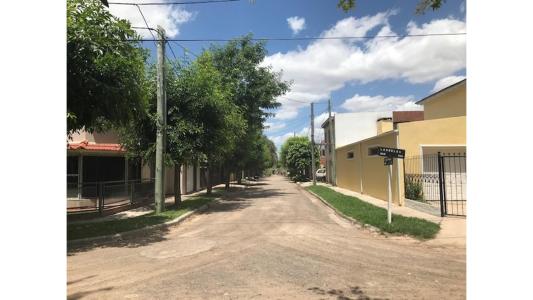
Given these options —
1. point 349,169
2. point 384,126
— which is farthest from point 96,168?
point 384,126

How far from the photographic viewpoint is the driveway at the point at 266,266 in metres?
5.79

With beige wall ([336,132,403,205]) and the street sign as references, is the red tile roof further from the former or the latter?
beige wall ([336,132,403,205])

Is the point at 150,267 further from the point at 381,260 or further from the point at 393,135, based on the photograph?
the point at 393,135

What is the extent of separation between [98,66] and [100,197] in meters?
6.82

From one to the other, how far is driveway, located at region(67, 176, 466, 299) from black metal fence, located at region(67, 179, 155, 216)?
421cm

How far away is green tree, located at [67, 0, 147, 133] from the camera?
9.04 m

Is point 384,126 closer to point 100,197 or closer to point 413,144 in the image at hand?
point 413,144

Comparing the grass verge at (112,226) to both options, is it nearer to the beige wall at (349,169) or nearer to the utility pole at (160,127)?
the utility pole at (160,127)

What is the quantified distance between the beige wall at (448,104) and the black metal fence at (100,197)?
1814 centimetres

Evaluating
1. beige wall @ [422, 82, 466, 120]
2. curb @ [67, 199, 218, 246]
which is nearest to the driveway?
curb @ [67, 199, 218, 246]

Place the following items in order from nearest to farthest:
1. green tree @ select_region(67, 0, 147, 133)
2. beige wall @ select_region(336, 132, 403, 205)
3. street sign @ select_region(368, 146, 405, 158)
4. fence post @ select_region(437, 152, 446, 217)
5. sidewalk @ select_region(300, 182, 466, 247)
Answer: green tree @ select_region(67, 0, 147, 133)
sidewalk @ select_region(300, 182, 466, 247)
street sign @ select_region(368, 146, 405, 158)
fence post @ select_region(437, 152, 446, 217)
beige wall @ select_region(336, 132, 403, 205)

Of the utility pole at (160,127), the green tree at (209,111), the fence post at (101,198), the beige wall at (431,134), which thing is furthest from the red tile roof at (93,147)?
the beige wall at (431,134)

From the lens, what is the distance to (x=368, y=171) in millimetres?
23562

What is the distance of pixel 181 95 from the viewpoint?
17.1m
